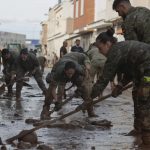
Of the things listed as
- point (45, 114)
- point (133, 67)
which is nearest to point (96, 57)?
point (45, 114)

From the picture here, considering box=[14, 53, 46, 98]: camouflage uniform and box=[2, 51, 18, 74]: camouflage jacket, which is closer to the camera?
box=[14, 53, 46, 98]: camouflage uniform

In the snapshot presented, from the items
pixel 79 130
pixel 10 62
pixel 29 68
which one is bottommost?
pixel 79 130

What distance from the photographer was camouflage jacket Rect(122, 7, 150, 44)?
907 cm

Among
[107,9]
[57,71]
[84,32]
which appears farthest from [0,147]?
[84,32]

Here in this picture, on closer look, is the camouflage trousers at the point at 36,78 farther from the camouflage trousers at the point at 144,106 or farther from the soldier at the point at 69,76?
the camouflage trousers at the point at 144,106

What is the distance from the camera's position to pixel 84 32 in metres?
53.4

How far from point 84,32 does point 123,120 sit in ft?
136

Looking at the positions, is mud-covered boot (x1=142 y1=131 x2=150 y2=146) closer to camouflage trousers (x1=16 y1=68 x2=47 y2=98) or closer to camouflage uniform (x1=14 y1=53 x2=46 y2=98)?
camouflage uniform (x1=14 y1=53 x2=46 y2=98)

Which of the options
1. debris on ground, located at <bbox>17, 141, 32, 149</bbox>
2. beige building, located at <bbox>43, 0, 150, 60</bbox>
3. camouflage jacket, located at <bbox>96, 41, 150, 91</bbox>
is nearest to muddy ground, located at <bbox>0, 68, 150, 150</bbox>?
debris on ground, located at <bbox>17, 141, 32, 149</bbox>

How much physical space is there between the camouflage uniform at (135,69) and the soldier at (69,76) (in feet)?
6.63

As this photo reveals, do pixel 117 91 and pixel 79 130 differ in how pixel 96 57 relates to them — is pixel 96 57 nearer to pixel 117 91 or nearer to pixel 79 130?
pixel 79 130

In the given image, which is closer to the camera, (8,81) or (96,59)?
(96,59)

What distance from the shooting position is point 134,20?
29.8ft

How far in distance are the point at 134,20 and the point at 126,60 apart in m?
1.03
